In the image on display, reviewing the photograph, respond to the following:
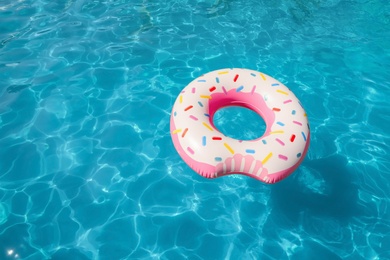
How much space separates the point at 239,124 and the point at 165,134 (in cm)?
125

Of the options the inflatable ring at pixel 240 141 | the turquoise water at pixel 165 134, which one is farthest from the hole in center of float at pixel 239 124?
the inflatable ring at pixel 240 141

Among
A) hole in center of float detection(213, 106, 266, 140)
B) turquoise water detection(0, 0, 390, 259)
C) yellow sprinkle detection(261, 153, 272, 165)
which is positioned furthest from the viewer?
hole in center of float detection(213, 106, 266, 140)

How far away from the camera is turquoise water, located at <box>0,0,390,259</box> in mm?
4402

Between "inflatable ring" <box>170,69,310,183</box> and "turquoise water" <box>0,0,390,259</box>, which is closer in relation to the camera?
"inflatable ring" <box>170,69,310,183</box>

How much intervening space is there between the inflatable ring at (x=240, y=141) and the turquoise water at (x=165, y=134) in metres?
1.29

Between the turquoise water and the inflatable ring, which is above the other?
the inflatable ring

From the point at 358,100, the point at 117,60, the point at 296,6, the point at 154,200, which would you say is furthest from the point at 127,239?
the point at 296,6

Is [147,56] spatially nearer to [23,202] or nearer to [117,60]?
[117,60]

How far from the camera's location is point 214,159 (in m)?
3.50

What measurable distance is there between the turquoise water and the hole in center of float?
0.12 ft

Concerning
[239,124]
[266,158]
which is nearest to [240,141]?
[266,158]

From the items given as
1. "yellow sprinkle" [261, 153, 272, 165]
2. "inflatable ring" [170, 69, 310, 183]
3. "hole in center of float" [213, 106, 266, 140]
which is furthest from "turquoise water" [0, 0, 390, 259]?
"yellow sprinkle" [261, 153, 272, 165]

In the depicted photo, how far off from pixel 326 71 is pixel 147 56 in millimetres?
3652

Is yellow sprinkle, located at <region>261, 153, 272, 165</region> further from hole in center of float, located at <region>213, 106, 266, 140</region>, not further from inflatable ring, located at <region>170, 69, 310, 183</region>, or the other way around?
hole in center of float, located at <region>213, 106, 266, 140</region>
